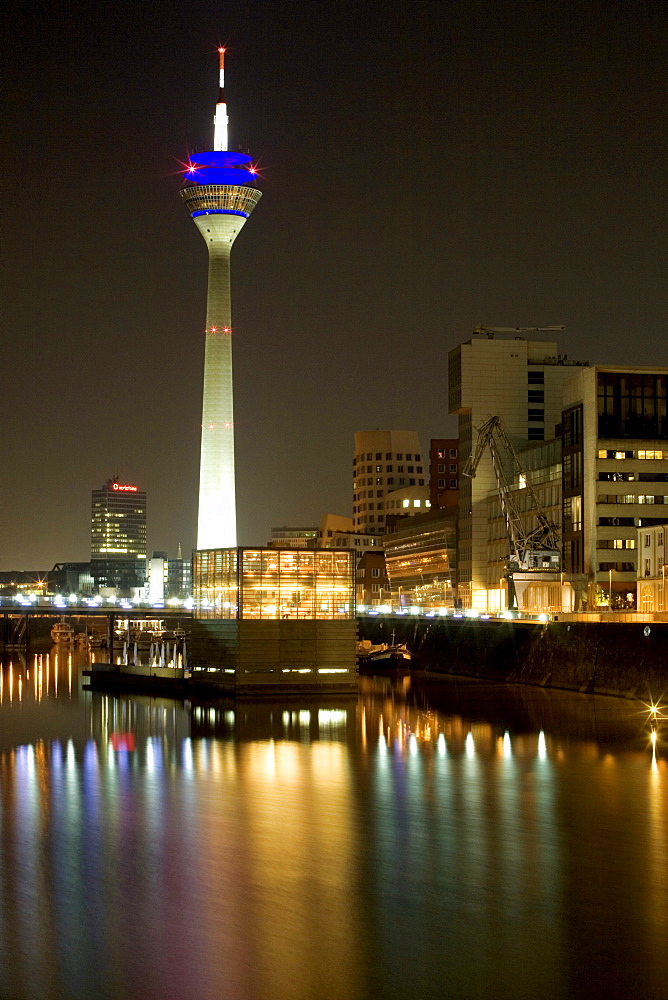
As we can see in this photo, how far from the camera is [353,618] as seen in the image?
77688 mm

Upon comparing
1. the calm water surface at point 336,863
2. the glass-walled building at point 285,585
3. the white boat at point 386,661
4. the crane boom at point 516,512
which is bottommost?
the calm water surface at point 336,863

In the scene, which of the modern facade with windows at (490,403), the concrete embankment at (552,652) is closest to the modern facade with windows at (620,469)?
the concrete embankment at (552,652)

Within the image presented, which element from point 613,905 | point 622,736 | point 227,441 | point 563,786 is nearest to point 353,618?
point 622,736

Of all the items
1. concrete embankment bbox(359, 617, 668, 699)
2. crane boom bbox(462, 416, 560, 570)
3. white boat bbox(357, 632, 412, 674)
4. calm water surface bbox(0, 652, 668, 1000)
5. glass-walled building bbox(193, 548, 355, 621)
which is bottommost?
calm water surface bbox(0, 652, 668, 1000)

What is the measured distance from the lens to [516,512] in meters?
140

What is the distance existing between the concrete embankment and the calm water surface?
6198mm

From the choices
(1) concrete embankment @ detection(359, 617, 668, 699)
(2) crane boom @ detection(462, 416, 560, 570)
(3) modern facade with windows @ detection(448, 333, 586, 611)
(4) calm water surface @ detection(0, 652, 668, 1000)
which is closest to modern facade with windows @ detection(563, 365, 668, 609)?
(2) crane boom @ detection(462, 416, 560, 570)

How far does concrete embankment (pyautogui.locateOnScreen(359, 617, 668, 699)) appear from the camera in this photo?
69.7 metres

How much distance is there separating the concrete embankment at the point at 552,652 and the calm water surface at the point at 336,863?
244 inches

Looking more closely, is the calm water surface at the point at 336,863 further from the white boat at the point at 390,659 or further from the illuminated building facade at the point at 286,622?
the white boat at the point at 390,659

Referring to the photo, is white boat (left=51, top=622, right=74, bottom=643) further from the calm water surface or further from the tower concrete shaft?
the calm water surface

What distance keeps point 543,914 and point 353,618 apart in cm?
4714

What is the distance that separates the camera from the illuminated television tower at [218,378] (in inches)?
5591

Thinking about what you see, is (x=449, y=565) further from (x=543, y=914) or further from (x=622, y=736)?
(x=543, y=914)
